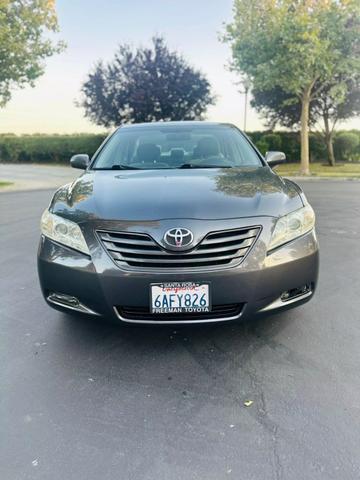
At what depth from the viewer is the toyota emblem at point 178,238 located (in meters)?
2.26

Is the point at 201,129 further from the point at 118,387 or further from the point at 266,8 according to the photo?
the point at 266,8

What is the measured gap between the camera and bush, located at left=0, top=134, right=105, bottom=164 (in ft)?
94.2

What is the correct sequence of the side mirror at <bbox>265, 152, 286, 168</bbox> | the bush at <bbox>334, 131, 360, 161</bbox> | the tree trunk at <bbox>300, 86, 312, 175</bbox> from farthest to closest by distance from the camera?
the bush at <bbox>334, 131, 360, 161</bbox>, the tree trunk at <bbox>300, 86, 312, 175</bbox>, the side mirror at <bbox>265, 152, 286, 168</bbox>

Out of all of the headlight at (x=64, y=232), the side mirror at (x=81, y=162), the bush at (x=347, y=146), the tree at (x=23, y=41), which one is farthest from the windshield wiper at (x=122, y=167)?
the bush at (x=347, y=146)

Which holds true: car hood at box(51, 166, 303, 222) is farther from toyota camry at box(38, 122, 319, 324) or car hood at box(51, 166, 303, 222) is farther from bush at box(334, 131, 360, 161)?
bush at box(334, 131, 360, 161)

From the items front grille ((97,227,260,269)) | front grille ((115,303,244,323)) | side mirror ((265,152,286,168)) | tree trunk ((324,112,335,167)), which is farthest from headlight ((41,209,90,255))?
tree trunk ((324,112,335,167))

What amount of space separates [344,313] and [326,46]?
49.4ft

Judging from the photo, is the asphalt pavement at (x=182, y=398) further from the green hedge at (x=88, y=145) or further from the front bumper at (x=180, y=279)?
the green hedge at (x=88, y=145)

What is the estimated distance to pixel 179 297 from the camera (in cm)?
225

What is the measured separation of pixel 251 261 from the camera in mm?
2289

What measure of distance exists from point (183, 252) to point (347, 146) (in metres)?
27.0

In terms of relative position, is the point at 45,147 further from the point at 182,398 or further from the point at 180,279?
the point at 182,398

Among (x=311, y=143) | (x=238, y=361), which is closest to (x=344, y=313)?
(x=238, y=361)

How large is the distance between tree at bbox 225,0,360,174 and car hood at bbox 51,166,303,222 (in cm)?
1420
